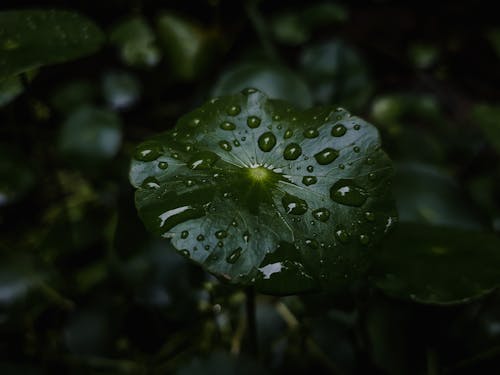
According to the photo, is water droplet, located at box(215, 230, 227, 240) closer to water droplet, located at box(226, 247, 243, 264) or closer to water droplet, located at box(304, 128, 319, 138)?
water droplet, located at box(226, 247, 243, 264)

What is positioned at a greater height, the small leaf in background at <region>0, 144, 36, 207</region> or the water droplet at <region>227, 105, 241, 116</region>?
the water droplet at <region>227, 105, 241, 116</region>

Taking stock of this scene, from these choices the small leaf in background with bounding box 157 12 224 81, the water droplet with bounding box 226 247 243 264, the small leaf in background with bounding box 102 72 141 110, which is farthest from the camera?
the small leaf in background with bounding box 157 12 224 81

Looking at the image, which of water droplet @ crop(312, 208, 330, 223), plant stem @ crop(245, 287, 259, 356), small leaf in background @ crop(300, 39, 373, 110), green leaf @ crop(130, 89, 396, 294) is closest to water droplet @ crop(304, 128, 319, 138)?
green leaf @ crop(130, 89, 396, 294)

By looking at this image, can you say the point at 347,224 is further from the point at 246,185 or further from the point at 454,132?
the point at 454,132

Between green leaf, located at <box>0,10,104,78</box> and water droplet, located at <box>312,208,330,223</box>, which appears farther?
green leaf, located at <box>0,10,104,78</box>

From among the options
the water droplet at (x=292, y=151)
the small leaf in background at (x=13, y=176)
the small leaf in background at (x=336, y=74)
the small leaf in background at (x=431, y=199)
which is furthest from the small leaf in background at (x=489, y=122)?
the small leaf in background at (x=13, y=176)

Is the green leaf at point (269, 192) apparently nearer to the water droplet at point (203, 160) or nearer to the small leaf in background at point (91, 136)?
the water droplet at point (203, 160)

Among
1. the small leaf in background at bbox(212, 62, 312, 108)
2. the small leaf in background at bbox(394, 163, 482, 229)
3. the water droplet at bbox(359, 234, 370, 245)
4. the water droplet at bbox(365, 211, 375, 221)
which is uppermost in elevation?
the small leaf in background at bbox(212, 62, 312, 108)
